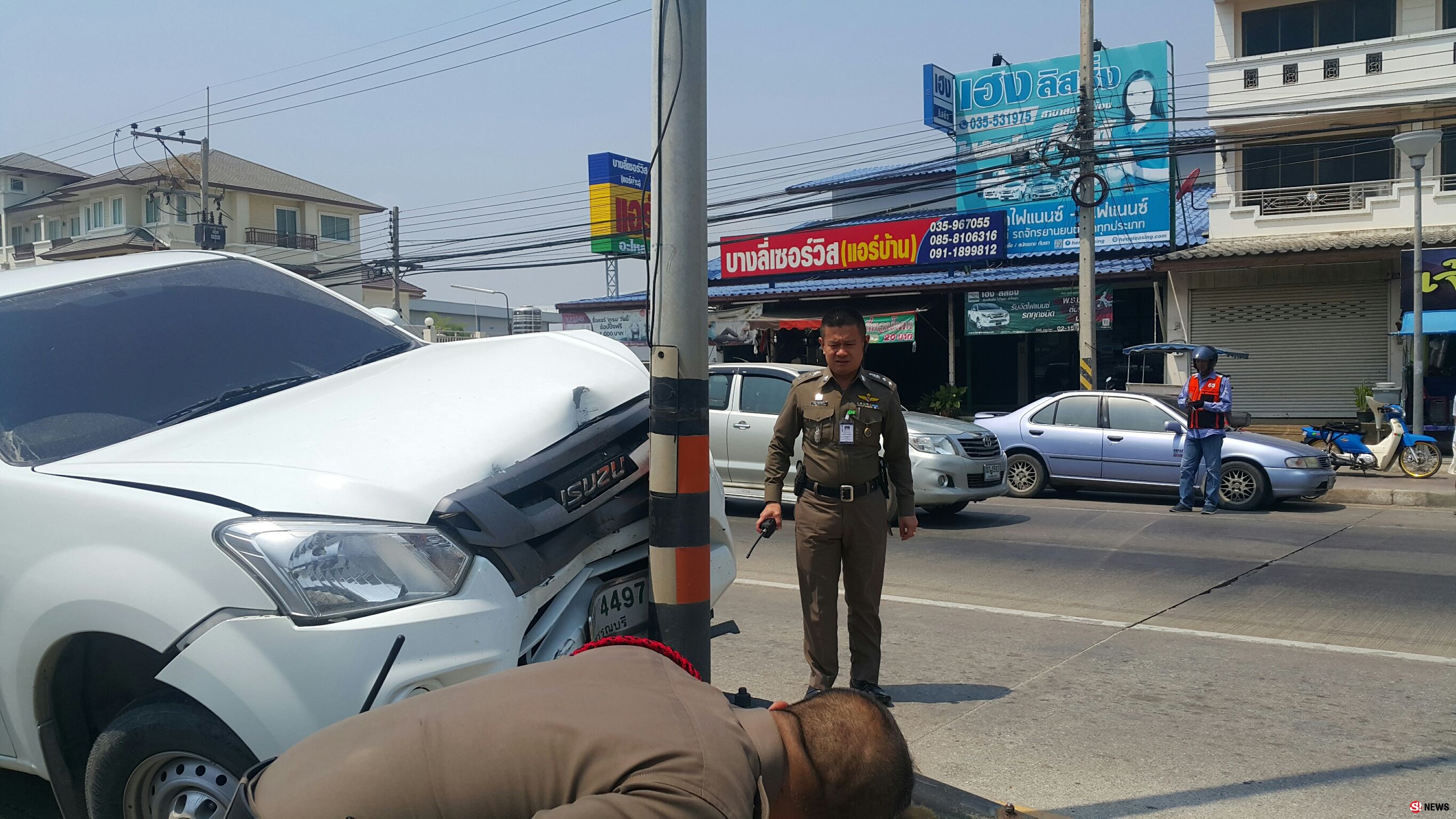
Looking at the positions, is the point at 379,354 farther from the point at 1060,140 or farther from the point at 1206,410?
the point at 1060,140

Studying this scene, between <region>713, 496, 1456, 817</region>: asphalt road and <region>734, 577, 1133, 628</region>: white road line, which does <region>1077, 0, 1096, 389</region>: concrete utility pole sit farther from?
<region>734, 577, 1133, 628</region>: white road line

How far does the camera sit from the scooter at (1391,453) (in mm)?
14969

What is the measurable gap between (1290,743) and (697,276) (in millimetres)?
3319

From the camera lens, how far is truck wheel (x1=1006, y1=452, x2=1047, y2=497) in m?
14.2

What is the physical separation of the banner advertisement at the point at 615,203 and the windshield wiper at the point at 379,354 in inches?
949

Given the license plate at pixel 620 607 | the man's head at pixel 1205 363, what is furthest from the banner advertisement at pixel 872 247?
the license plate at pixel 620 607

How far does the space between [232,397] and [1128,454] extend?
11765 mm

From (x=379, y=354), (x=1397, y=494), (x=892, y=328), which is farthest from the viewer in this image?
(x=892, y=328)

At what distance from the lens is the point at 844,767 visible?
6.53ft

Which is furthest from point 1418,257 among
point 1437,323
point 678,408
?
point 678,408

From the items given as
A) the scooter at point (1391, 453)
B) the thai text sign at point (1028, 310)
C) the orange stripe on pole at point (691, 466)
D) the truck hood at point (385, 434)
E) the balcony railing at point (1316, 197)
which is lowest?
the scooter at point (1391, 453)

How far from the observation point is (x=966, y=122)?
26094 millimetres

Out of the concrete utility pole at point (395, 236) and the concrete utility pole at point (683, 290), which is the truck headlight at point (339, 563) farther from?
the concrete utility pole at point (395, 236)

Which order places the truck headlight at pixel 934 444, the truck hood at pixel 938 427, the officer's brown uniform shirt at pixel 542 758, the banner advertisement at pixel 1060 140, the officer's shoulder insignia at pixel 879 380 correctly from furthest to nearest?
1. the banner advertisement at pixel 1060 140
2. the truck hood at pixel 938 427
3. the truck headlight at pixel 934 444
4. the officer's shoulder insignia at pixel 879 380
5. the officer's brown uniform shirt at pixel 542 758
